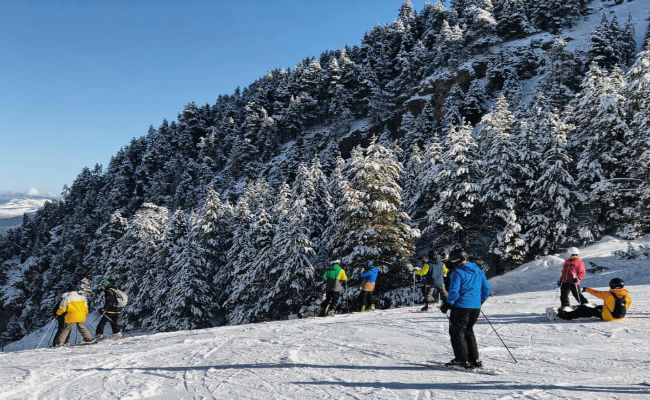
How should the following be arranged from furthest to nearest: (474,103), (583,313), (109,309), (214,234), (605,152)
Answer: (474,103), (214,234), (605,152), (109,309), (583,313)

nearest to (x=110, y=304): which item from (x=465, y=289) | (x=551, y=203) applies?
(x=465, y=289)

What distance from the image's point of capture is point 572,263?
976 centimetres

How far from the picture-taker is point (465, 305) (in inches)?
228

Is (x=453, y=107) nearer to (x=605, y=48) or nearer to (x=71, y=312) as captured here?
(x=605, y=48)

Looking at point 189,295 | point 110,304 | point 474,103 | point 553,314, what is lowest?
point 189,295

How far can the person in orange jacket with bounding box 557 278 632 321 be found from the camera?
348 inches

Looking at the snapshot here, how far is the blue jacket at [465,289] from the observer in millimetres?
5793

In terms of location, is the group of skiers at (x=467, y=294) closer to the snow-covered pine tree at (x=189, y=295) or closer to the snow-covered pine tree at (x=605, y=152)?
the snow-covered pine tree at (x=605, y=152)

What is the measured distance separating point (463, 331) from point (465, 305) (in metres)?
0.43

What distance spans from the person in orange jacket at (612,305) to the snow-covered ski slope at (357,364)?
0.25 m

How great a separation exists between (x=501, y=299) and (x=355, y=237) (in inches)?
352

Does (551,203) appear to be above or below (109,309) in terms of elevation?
above

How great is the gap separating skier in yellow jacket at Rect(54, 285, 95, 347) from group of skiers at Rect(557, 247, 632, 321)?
12957mm

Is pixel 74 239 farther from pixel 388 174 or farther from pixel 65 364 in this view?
pixel 65 364
